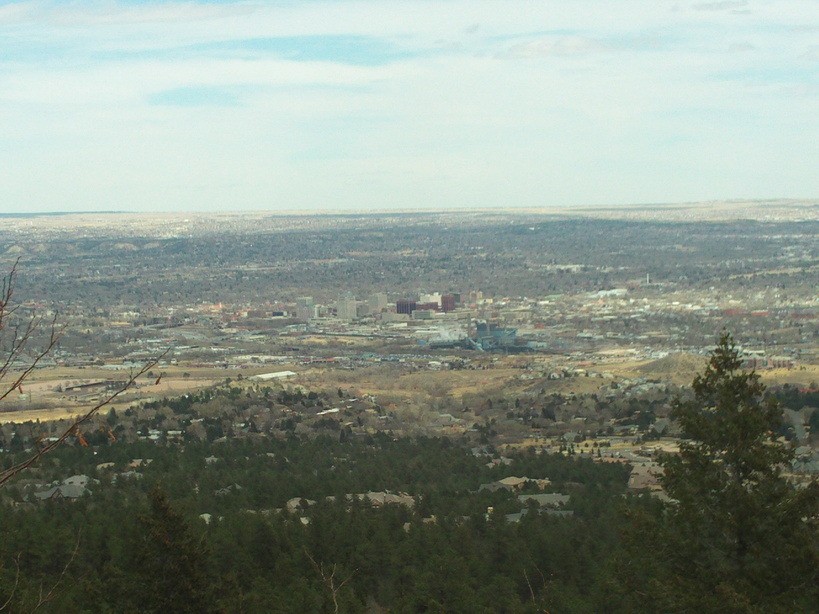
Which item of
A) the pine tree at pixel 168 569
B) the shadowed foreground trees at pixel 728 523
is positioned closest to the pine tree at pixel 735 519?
the shadowed foreground trees at pixel 728 523

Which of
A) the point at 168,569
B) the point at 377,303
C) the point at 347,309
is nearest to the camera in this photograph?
the point at 168,569

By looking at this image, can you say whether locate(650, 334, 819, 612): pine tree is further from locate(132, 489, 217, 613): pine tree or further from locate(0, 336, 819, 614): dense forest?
locate(132, 489, 217, 613): pine tree

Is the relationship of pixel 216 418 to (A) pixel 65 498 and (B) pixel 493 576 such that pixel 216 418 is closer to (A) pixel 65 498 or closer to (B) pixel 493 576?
(A) pixel 65 498

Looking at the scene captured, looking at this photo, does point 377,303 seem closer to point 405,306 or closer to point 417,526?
point 405,306

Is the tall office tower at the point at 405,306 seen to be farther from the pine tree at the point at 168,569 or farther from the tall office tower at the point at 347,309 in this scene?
the pine tree at the point at 168,569

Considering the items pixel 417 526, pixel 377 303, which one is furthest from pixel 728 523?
pixel 377 303

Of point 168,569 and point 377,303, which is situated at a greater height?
point 168,569

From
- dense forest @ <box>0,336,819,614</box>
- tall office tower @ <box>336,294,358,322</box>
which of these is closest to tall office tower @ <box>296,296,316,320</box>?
tall office tower @ <box>336,294,358,322</box>

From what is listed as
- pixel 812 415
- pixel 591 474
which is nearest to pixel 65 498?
pixel 591 474

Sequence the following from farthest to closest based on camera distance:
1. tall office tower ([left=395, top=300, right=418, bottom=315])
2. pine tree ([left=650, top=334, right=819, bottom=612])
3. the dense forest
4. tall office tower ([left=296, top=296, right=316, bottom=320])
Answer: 1. tall office tower ([left=395, top=300, right=418, bottom=315])
2. tall office tower ([left=296, top=296, right=316, bottom=320])
3. the dense forest
4. pine tree ([left=650, top=334, right=819, bottom=612])
